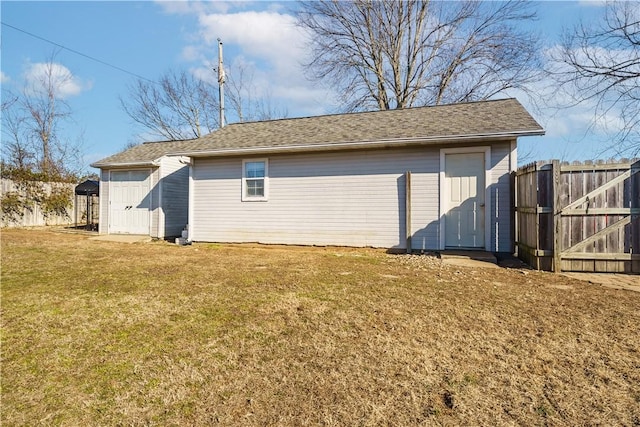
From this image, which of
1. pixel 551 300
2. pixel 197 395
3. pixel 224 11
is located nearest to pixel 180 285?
pixel 197 395

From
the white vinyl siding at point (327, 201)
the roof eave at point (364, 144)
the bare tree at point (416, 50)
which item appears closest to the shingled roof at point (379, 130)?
Answer: the roof eave at point (364, 144)

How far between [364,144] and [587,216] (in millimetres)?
4777

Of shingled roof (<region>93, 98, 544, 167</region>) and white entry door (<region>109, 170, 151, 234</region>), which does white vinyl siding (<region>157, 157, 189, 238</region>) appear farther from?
shingled roof (<region>93, 98, 544, 167</region>)

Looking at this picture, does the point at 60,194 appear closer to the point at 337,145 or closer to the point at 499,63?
the point at 337,145

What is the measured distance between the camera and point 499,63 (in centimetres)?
1872

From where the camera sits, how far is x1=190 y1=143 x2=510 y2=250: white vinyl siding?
8773mm

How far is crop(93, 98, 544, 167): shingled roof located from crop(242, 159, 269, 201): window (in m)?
0.49

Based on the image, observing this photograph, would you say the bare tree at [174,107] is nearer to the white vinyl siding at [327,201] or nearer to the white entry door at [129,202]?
the white entry door at [129,202]

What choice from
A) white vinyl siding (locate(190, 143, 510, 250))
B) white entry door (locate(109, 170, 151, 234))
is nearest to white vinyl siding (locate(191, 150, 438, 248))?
white vinyl siding (locate(190, 143, 510, 250))

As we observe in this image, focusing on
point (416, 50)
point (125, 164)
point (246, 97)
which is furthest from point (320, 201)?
point (246, 97)

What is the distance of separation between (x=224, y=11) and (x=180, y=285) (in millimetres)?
11771

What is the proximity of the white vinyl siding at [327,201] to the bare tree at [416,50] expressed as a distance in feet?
40.0

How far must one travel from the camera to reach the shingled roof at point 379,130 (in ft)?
26.9

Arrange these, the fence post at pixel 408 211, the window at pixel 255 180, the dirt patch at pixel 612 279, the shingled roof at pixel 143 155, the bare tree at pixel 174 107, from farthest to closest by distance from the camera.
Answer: the bare tree at pixel 174 107 → the shingled roof at pixel 143 155 → the window at pixel 255 180 → the fence post at pixel 408 211 → the dirt patch at pixel 612 279
